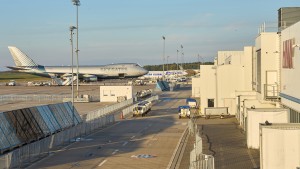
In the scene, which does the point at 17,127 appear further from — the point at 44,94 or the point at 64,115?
the point at 44,94

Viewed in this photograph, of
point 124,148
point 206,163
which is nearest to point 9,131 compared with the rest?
point 124,148

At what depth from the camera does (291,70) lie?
31.1 m

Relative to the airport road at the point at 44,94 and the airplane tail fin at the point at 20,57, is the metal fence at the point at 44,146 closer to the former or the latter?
the airport road at the point at 44,94

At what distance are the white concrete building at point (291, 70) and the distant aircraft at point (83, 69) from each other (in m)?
117

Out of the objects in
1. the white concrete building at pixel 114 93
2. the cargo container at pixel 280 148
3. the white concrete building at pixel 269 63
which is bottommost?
the cargo container at pixel 280 148

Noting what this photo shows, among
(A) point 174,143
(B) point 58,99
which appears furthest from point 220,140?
(B) point 58,99

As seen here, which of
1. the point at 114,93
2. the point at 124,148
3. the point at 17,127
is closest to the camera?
the point at 17,127

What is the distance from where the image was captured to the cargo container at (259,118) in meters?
31.3

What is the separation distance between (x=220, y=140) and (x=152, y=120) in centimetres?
2130

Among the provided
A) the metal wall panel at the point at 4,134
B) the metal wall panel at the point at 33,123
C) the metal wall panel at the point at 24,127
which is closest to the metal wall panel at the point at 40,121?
the metal wall panel at the point at 33,123

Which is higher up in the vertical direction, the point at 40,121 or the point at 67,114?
the point at 67,114

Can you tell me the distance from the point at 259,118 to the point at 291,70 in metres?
3.70

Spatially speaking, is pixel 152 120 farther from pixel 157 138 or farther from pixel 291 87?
pixel 291 87

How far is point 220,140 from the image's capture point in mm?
36844
